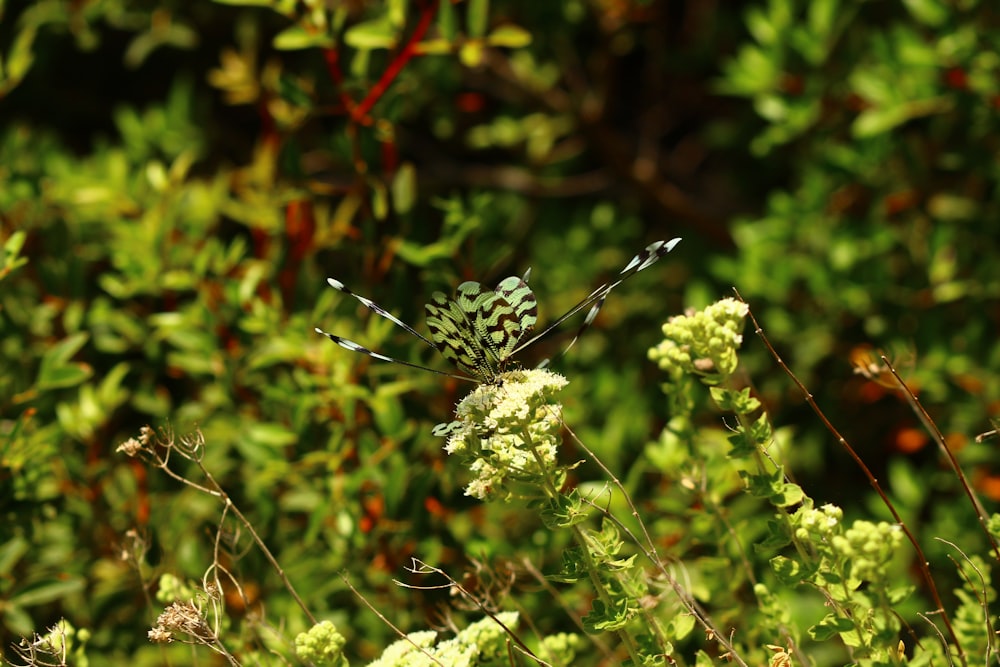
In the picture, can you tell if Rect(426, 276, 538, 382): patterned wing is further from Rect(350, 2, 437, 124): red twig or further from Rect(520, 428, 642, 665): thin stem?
Rect(350, 2, 437, 124): red twig

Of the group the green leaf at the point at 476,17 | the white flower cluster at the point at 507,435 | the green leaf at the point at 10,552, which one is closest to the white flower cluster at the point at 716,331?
the white flower cluster at the point at 507,435

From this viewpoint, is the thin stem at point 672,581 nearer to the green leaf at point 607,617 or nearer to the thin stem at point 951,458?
the green leaf at point 607,617

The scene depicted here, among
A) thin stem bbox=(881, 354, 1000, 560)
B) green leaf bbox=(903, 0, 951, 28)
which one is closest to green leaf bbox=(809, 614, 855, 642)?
thin stem bbox=(881, 354, 1000, 560)

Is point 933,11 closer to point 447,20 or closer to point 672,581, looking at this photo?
point 447,20

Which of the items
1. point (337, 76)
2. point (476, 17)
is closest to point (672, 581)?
point (337, 76)

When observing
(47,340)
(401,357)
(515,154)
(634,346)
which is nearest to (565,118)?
(515,154)

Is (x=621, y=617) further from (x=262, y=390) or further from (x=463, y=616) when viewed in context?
(x=262, y=390)
